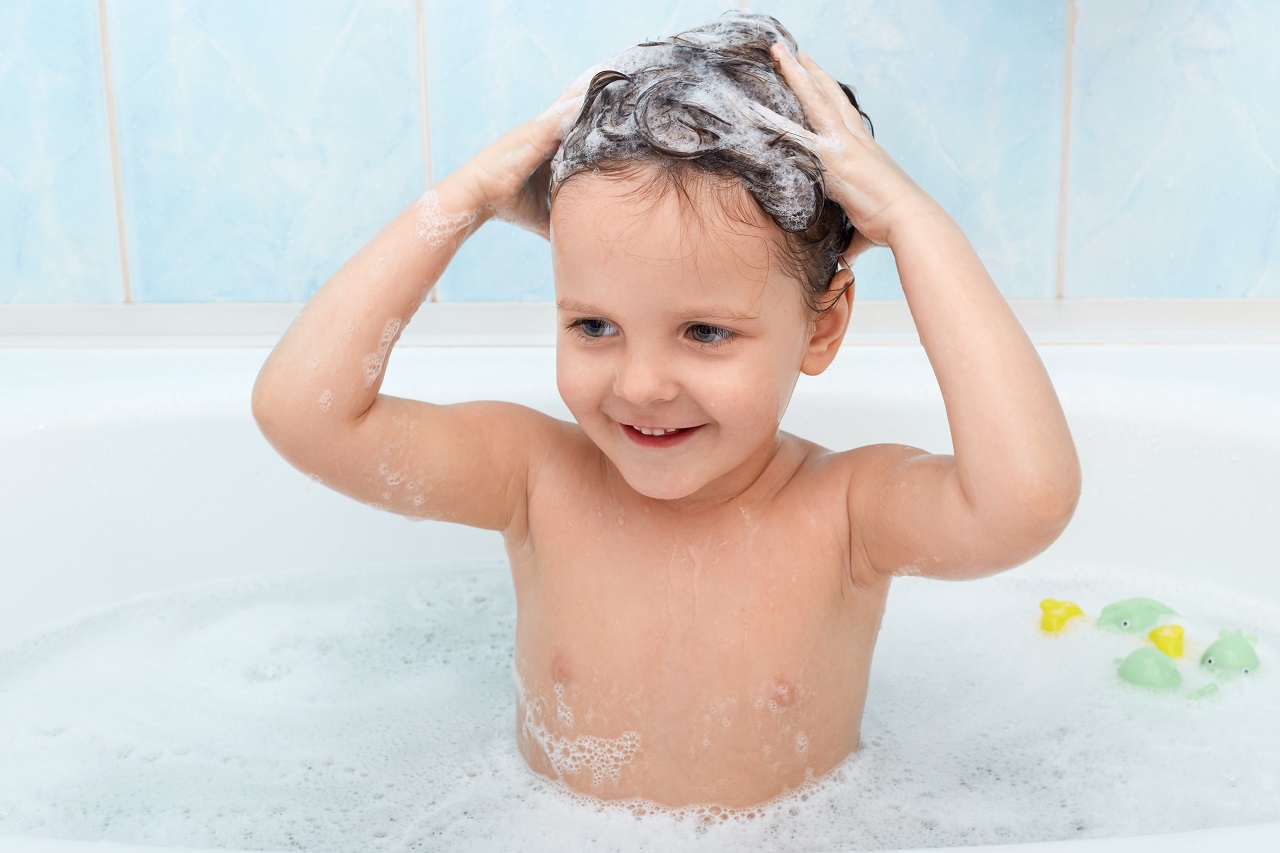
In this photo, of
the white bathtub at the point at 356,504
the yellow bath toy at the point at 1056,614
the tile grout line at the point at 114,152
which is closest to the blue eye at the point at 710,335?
the white bathtub at the point at 356,504

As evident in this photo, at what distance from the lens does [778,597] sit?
3.29 ft

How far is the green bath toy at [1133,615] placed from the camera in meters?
1.41

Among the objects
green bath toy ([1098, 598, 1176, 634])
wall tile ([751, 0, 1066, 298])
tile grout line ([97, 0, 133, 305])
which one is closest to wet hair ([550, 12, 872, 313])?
green bath toy ([1098, 598, 1176, 634])

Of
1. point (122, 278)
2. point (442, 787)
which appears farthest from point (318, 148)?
point (442, 787)

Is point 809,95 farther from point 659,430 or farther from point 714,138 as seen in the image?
point 659,430

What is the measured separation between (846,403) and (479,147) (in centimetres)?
66

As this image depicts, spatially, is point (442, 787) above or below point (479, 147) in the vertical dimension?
below

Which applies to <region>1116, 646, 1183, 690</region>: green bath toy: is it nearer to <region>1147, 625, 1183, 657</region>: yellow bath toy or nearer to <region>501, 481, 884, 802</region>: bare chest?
<region>1147, 625, 1183, 657</region>: yellow bath toy

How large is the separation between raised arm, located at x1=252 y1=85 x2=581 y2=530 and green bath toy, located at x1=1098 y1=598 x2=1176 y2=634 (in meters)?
0.80

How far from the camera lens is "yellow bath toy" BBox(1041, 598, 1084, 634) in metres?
1.42

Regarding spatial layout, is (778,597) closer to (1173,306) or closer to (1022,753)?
(1022,753)

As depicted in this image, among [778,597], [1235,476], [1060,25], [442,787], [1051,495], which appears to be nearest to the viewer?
[1051,495]

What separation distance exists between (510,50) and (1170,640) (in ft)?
3.73

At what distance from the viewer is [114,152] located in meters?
1.75
